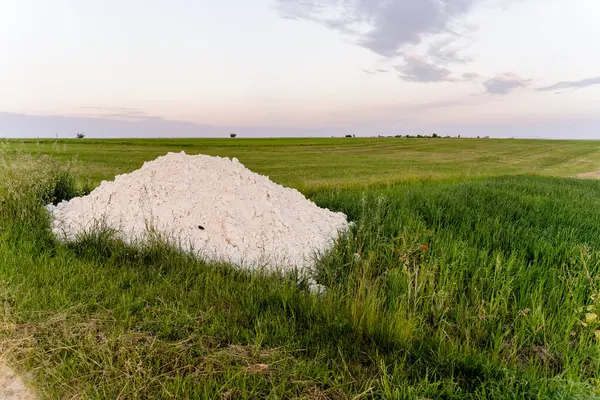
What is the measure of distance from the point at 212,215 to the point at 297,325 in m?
2.72

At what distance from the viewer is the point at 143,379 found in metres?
2.24

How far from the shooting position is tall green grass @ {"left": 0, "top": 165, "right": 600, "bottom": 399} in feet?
7.41

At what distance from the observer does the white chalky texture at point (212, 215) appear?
15.5ft

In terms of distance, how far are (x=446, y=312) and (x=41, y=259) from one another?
4.33 metres

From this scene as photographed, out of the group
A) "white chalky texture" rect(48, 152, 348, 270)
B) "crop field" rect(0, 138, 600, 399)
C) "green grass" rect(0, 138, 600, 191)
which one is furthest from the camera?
"green grass" rect(0, 138, 600, 191)

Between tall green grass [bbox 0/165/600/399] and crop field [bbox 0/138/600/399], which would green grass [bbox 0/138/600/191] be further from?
tall green grass [bbox 0/165/600/399]

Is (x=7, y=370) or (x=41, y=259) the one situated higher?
(x=41, y=259)

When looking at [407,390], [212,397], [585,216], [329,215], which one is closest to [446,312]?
[407,390]

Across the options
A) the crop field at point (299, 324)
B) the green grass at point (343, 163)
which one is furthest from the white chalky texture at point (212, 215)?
the green grass at point (343, 163)

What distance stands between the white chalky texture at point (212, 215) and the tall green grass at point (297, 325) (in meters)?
0.46

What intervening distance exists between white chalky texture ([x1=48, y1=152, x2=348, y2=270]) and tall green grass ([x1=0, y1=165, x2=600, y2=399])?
1.51 ft

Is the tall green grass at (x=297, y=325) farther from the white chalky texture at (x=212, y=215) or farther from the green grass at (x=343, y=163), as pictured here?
the green grass at (x=343, y=163)

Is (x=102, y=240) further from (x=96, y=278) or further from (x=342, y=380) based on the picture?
(x=342, y=380)

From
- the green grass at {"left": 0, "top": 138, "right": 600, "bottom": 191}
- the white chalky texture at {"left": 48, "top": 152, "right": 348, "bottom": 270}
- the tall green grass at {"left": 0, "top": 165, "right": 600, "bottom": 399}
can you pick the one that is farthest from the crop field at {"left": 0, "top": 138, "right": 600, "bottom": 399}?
the green grass at {"left": 0, "top": 138, "right": 600, "bottom": 191}
